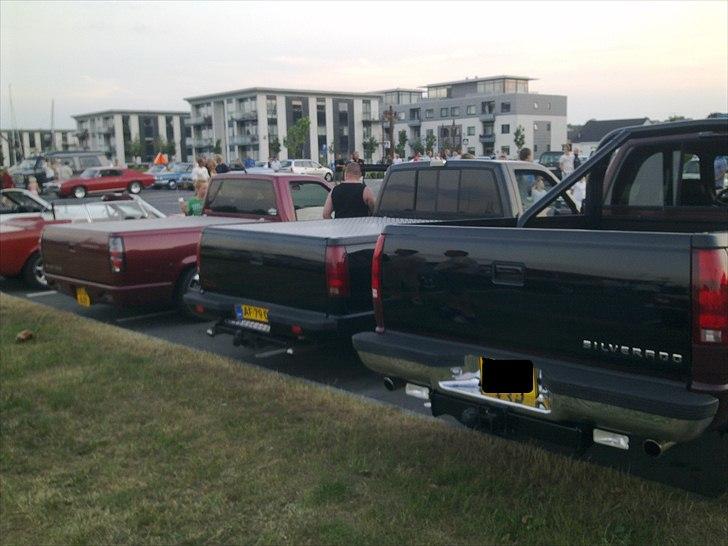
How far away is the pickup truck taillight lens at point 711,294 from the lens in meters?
3.07

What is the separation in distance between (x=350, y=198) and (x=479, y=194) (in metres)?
1.91

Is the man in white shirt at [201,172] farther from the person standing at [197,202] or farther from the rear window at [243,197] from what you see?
the rear window at [243,197]

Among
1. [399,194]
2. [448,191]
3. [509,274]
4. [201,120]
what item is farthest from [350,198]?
[201,120]

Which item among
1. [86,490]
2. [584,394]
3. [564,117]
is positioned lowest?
[86,490]

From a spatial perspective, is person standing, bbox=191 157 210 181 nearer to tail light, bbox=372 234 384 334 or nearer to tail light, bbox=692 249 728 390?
tail light, bbox=372 234 384 334

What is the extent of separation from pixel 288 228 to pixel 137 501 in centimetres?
313

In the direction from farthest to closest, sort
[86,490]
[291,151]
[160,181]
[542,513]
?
1. [291,151]
2. [160,181]
3. [86,490]
4. [542,513]

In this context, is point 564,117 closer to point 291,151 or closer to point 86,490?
point 291,151

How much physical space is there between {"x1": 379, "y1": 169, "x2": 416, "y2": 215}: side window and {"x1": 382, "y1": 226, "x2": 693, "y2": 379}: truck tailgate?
3.57 metres

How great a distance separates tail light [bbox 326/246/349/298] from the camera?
5762 mm

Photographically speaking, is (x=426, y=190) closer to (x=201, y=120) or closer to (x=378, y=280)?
(x=378, y=280)

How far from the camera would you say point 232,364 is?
689cm

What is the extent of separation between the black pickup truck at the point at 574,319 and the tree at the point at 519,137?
9826 cm

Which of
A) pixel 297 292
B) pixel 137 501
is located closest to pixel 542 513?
pixel 137 501
